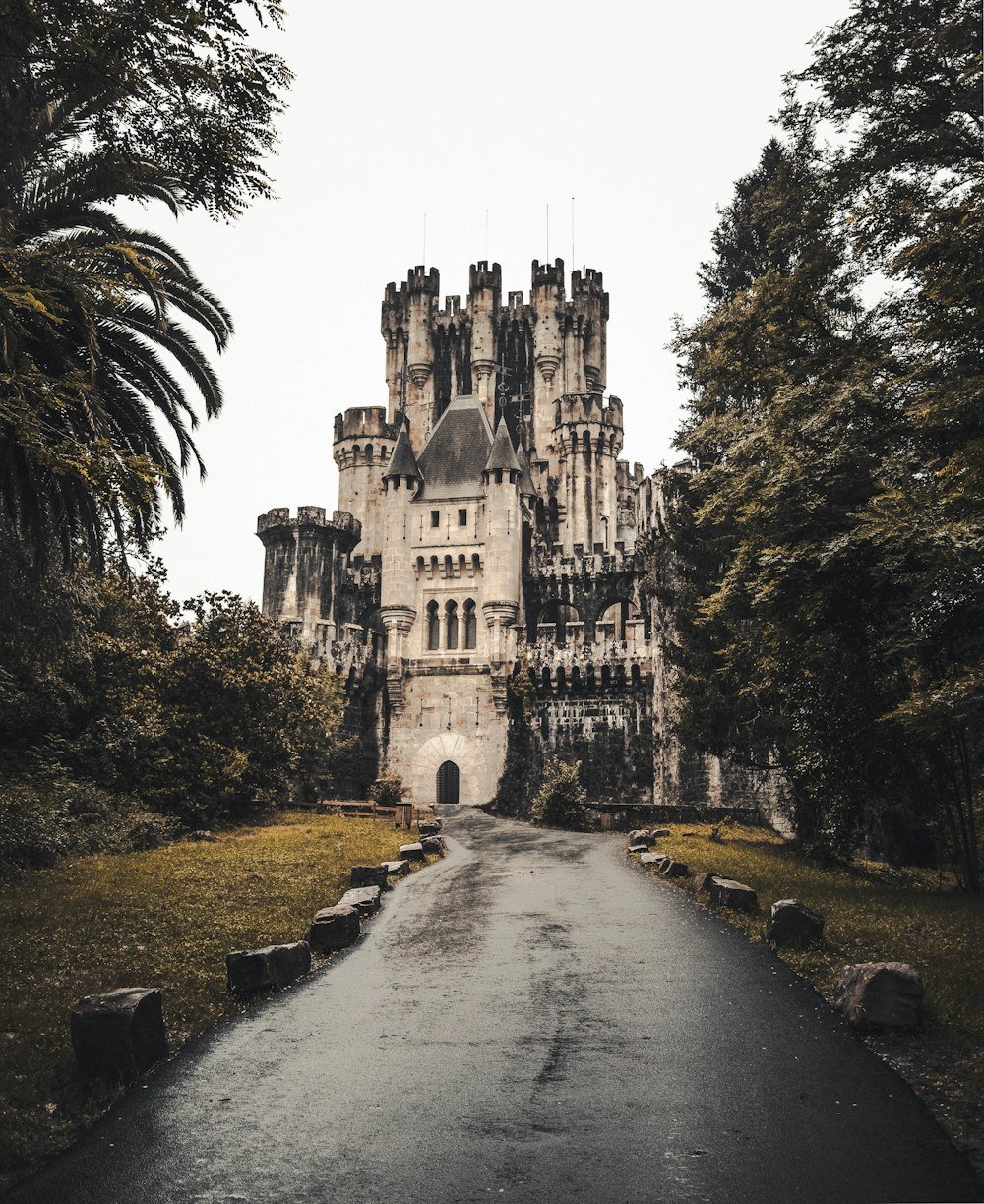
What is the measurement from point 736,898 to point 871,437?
21.5 ft

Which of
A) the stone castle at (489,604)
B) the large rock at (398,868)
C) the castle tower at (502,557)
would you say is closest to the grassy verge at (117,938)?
the large rock at (398,868)

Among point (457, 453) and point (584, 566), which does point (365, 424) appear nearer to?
point (457, 453)

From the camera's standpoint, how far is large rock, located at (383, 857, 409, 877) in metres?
17.3

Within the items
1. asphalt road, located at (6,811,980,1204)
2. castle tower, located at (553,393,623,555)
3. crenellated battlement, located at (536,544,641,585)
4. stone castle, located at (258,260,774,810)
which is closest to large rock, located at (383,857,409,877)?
asphalt road, located at (6,811,980,1204)

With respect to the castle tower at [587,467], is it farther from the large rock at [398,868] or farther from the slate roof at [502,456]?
the large rock at [398,868]

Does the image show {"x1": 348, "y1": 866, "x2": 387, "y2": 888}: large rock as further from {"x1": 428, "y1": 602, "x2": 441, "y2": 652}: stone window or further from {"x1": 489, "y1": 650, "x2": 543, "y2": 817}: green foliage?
{"x1": 428, "y1": 602, "x2": 441, "y2": 652}: stone window

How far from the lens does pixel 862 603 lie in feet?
47.7

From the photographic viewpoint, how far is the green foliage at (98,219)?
8.76 meters

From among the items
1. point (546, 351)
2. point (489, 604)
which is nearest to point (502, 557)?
point (489, 604)

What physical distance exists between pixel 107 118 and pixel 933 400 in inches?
388

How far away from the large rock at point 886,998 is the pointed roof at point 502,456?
1579 inches

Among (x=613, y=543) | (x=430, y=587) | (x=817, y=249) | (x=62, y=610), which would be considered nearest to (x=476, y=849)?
(x=62, y=610)

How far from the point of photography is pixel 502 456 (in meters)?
46.8

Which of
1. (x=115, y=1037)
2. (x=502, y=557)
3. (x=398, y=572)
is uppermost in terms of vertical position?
(x=502, y=557)
